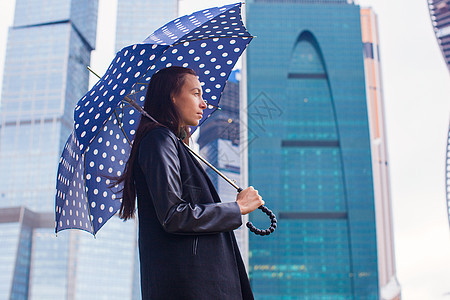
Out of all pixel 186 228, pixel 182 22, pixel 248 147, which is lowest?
pixel 186 228

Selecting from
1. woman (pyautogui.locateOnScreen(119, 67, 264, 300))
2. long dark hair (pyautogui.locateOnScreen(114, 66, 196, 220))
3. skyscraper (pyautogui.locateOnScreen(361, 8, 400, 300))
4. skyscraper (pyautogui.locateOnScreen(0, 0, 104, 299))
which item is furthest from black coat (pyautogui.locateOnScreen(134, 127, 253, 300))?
skyscraper (pyautogui.locateOnScreen(361, 8, 400, 300))

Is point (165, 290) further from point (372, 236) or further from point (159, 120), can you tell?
point (372, 236)

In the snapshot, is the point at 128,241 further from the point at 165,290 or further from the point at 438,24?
the point at 165,290

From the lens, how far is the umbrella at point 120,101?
2031mm

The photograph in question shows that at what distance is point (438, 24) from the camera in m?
55.3

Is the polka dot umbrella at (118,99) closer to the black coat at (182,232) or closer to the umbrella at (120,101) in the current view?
the umbrella at (120,101)

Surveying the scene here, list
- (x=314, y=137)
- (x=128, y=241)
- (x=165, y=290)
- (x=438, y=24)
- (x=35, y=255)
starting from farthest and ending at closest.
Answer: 1. (x=128, y=241)
2. (x=35, y=255)
3. (x=314, y=137)
4. (x=438, y=24)
5. (x=165, y=290)

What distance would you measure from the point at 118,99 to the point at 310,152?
6373 centimetres

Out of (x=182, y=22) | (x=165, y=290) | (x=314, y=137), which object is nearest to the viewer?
(x=165, y=290)

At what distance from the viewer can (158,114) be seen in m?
2.01

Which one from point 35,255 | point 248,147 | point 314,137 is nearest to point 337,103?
point 314,137

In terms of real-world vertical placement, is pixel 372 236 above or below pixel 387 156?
below

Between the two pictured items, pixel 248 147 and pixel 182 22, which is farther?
pixel 248 147

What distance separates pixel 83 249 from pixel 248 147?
25.0 meters
